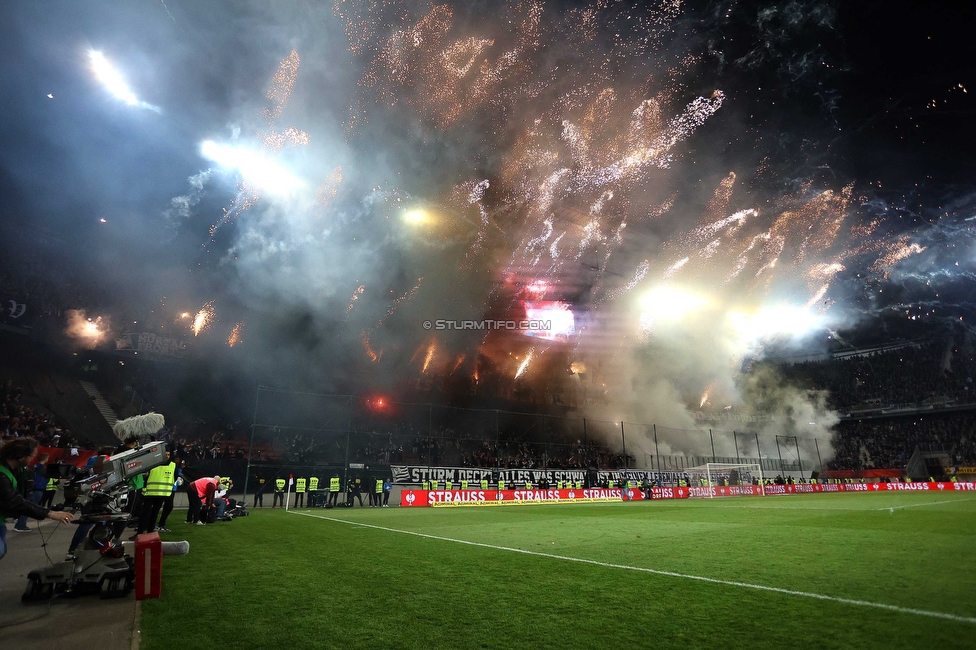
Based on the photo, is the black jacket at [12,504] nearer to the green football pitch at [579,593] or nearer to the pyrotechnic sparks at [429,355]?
the green football pitch at [579,593]

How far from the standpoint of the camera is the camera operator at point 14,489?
13.8 feet

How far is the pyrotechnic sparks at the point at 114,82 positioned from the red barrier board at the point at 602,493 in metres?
26.5

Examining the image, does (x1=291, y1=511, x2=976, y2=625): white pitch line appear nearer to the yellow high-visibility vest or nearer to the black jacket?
the yellow high-visibility vest

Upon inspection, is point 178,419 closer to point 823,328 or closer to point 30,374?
point 30,374

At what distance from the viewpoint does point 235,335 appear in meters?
35.3

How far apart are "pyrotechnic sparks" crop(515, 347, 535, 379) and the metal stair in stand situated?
3191 centimetres

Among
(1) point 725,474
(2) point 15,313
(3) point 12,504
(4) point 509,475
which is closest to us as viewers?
(3) point 12,504

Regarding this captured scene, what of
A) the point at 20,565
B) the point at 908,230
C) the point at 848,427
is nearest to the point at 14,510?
the point at 20,565

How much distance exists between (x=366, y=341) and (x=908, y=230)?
40955 millimetres

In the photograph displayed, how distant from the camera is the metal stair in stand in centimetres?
2773

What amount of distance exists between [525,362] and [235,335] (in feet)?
87.8

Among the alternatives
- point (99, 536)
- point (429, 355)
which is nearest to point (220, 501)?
point (99, 536)

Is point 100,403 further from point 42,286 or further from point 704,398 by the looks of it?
point 704,398

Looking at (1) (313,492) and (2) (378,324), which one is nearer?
(1) (313,492)
